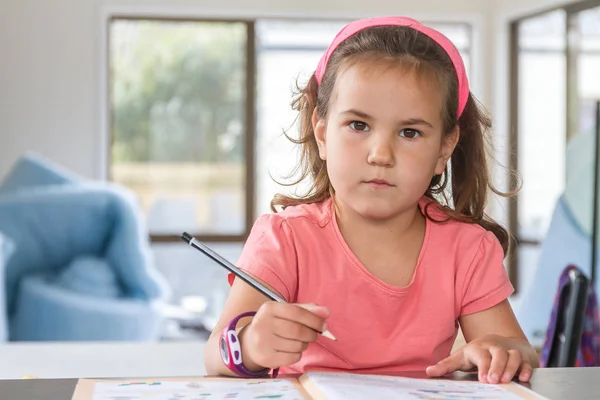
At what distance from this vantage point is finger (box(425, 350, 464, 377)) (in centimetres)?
79

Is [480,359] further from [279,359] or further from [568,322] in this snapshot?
[568,322]

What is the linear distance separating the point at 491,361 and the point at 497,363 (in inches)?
0.8

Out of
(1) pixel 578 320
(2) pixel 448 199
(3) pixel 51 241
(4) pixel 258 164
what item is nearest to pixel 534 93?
(4) pixel 258 164

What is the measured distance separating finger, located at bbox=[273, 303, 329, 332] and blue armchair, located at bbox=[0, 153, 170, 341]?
3.95 metres

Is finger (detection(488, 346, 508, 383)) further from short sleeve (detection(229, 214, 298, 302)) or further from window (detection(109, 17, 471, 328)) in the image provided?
window (detection(109, 17, 471, 328))

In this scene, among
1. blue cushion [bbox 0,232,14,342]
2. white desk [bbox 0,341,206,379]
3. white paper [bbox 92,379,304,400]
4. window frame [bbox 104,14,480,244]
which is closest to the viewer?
white paper [bbox 92,379,304,400]

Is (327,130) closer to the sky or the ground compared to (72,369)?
closer to the sky

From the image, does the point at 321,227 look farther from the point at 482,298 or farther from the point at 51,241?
the point at 51,241

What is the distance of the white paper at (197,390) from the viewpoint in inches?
25.4

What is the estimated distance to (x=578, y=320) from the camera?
1.68m

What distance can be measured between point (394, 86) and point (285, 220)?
189mm

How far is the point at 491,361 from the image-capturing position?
0.82m

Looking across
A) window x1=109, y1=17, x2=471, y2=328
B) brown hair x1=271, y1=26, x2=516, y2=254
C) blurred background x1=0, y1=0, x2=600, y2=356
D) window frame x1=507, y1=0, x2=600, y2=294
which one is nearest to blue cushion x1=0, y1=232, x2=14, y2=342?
blurred background x1=0, y1=0, x2=600, y2=356

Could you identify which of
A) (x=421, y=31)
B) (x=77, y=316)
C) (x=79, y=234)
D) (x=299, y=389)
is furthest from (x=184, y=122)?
(x=299, y=389)
